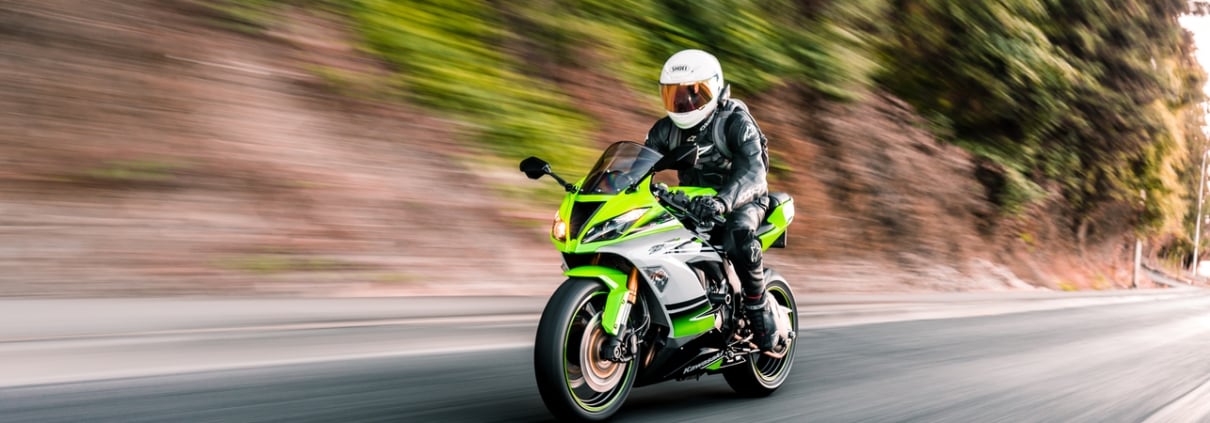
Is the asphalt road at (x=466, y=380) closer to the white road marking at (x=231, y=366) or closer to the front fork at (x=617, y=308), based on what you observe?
the white road marking at (x=231, y=366)

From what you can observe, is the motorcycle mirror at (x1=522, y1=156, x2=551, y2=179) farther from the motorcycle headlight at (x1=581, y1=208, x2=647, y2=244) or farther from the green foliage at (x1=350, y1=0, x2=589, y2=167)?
the green foliage at (x1=350, y1=0, x2=589, y2=167)

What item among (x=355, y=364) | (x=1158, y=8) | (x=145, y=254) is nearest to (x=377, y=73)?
(x=145, y=254)

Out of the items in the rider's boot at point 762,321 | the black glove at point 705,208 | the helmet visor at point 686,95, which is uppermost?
the helmet visor at point 686,95

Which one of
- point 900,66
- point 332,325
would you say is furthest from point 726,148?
point 900,66

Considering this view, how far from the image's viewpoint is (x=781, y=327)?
5641 mm

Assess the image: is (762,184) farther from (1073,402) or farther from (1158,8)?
(1158,8)

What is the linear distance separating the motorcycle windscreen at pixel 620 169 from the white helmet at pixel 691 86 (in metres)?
0.48

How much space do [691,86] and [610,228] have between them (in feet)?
3.40

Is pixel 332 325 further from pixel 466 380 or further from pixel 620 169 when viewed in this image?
pixel 620 169

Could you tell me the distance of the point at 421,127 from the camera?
10.3 metres

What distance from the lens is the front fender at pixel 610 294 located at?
170 inches

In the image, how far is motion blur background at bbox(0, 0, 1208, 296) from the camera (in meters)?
7.16

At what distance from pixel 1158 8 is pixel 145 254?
2696 cm

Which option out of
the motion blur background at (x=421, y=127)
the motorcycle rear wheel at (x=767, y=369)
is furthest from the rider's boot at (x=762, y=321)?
the motion blur background at (x=421, y=127)
